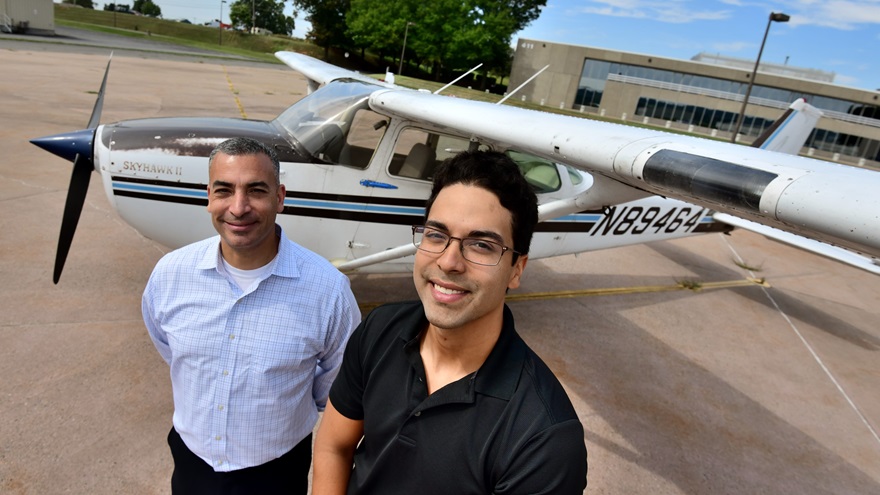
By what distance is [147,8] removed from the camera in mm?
120188

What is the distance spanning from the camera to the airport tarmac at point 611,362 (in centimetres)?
339

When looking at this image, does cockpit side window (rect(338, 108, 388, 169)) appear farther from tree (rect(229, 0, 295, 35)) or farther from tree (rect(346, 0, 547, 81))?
tree (rect(229, 0, 295, 35))

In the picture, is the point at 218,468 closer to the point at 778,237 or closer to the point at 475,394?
the point at 475,394

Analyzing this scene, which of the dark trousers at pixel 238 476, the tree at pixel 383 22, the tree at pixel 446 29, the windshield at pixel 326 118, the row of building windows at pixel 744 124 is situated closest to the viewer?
the dark trousers at pixel 238 476

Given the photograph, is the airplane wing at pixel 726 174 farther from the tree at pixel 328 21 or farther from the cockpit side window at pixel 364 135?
the tree at pixel 328 21

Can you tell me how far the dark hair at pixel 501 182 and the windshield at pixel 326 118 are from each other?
3408mm

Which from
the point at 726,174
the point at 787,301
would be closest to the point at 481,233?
the point at 726,174

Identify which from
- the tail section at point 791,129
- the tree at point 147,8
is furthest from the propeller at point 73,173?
the tree at point 147,8

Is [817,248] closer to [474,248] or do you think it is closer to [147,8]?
[474,248]

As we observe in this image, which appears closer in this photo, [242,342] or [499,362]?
[499,362]

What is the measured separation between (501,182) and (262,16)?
13105cm

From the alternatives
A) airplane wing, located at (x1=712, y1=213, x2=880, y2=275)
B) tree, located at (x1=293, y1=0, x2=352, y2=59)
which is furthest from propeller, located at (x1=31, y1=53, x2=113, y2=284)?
tree, located at (x1=293, y1=0, x2=352, y2=59)

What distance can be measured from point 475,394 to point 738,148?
2.26 meters

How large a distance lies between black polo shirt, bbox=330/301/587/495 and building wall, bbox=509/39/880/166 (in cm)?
5062
